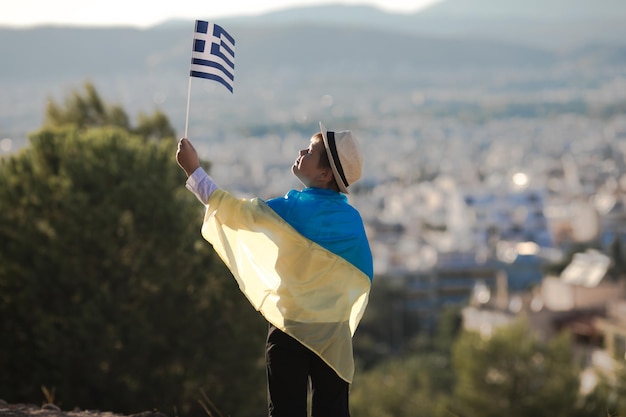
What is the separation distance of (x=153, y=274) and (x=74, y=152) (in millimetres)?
1519

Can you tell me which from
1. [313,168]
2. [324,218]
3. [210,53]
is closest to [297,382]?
[324,218]

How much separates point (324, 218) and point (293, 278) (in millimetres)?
216

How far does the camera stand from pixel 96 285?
33.3ft

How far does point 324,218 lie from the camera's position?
137 inches

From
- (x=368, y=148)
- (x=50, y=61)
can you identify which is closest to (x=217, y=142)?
(x=368, y=148)

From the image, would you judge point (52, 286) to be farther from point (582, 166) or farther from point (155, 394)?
point (582, 166)

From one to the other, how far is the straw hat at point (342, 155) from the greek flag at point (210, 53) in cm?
63

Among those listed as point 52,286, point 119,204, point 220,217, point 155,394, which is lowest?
point 155,394

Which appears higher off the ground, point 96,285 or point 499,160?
point 96,285

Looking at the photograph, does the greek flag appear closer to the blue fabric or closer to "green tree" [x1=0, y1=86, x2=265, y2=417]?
the blue fabric

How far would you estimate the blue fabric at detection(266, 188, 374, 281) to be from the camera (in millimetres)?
3492

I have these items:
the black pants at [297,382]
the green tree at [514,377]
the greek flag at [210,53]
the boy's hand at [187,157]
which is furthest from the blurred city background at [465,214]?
the black pants at [297,382]

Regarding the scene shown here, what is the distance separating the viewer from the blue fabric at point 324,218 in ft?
11.5

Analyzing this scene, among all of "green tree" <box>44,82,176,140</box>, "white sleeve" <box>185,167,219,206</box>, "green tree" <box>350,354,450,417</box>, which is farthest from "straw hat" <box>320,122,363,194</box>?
"green tree" <box>350,354,450,417</box>
